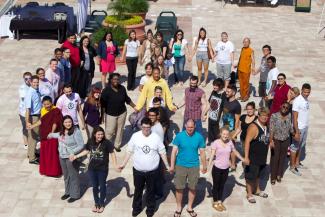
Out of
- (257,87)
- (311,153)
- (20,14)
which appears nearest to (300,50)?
(257,87)

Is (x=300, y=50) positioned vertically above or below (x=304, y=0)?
below

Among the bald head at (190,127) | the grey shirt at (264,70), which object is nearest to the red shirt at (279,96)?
the grey shirt at (264,70)

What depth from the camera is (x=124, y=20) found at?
61.1 ft

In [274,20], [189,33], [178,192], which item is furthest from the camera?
[274,20]

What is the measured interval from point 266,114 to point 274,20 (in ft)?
47.4

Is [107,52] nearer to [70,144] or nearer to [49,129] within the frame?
[49,129]

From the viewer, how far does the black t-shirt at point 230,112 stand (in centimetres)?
1022

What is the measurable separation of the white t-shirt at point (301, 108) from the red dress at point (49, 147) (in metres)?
4.27

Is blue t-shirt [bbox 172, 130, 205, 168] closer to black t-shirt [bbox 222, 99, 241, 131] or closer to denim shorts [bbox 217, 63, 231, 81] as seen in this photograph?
black t-shirt [bbox 222, 99, 241, 131]

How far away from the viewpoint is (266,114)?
30.1 ft

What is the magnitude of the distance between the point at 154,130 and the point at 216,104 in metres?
1.80

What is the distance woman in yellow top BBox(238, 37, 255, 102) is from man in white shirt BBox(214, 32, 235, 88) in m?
0.29

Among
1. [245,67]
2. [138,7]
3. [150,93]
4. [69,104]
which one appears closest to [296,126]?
[150,93]

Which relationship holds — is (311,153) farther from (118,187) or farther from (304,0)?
(304,0)
